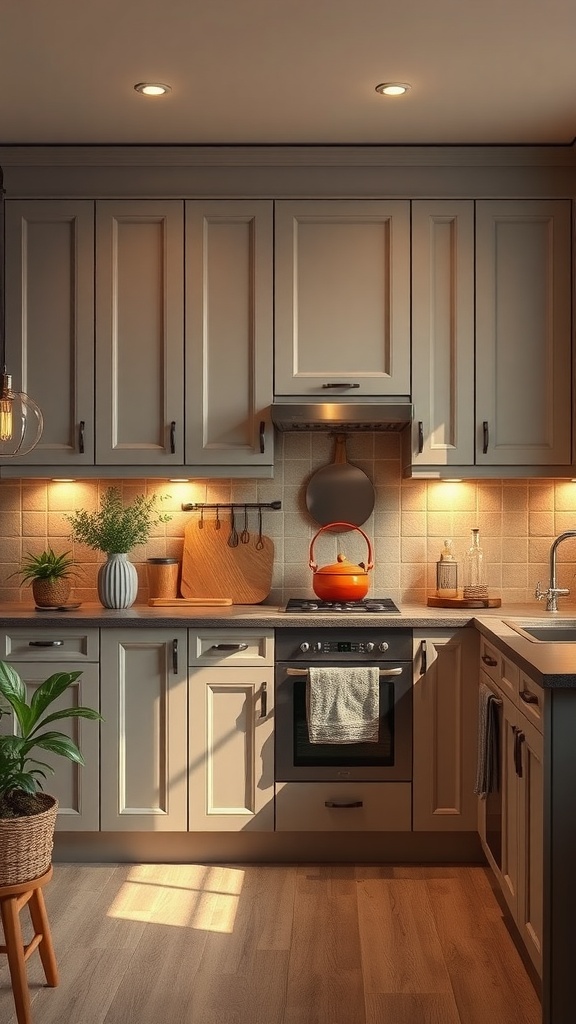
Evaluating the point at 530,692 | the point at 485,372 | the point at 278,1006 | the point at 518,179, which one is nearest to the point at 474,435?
the point at 485,372

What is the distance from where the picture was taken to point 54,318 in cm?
396

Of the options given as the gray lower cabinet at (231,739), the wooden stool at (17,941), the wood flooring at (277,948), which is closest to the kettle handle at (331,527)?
the gray lower cabinet at (231,739)

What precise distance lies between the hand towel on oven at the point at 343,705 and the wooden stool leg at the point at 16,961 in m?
1.42

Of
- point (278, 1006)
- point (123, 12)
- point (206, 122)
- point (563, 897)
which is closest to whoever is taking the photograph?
point (563, 897)

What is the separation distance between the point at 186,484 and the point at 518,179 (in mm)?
1800

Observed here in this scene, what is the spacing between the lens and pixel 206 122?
3.68 m

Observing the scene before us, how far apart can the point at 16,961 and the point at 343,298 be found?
2579 millimetres

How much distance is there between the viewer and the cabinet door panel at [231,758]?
12.1 feet

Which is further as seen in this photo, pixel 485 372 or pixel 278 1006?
pixel 485 372

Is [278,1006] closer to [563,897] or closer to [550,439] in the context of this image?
[563,897]

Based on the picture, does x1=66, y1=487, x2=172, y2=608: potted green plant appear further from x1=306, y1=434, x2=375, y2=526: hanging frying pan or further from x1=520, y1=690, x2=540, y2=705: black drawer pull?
x1=520, y1=690, x2=540, y2=705: black drawer pull

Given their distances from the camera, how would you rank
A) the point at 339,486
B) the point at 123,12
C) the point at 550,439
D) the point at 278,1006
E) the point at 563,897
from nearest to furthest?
the point at 563,897, the point at 278,1006, the point at 123,12, the point at 550,439, the point at 339,486

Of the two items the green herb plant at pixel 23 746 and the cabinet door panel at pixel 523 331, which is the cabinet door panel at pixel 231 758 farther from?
the cabinet door panel at pixel 523 331

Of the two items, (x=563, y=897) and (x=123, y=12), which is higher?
(x=123, y=12)
